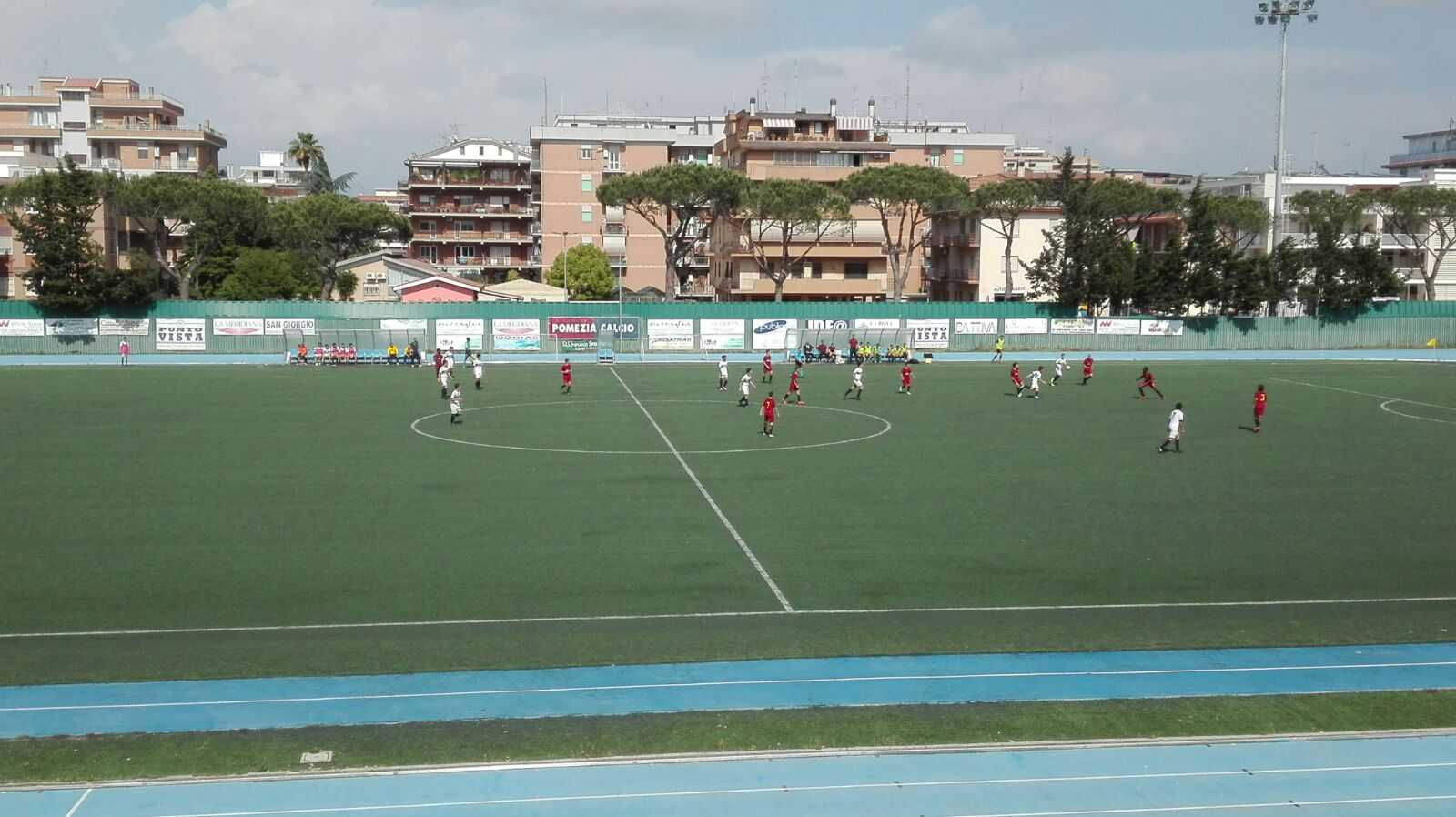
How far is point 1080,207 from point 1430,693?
6584 centimetres

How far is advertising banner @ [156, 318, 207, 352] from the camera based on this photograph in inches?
2581

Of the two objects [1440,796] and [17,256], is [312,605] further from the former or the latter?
[17,256]

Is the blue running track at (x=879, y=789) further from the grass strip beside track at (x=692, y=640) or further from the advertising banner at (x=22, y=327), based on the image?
the advertising banner at (x=22, y=327)

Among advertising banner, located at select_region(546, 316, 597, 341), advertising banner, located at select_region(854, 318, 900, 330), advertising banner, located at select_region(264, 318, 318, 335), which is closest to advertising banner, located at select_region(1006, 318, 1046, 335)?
advertising banner, located at select_region(854, 318, 900, 330)

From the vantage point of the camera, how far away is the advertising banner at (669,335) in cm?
6906

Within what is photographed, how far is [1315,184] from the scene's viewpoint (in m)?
101

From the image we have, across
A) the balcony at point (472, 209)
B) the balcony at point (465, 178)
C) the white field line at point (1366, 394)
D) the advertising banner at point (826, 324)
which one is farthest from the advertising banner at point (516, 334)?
the balcony at point (465, 178)

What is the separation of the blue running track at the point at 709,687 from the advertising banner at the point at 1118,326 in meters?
59.1

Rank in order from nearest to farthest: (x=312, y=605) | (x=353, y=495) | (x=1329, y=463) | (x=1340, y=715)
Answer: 1. (x=1340, y=715)
2. (x=312, y=605)
3. (x=353, y=495)
4. (x=1329, y=463)

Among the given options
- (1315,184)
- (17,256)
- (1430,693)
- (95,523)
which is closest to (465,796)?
(1430,693)

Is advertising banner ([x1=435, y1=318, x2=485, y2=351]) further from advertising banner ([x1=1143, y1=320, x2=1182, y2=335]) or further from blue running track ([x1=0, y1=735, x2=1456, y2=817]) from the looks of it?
blue running track ([x1=0, y1=735, x2=1456, y2=817])

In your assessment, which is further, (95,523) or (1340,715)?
(95,523)

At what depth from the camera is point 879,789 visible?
1244cm

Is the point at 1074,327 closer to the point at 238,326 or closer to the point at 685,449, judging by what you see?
the point at 685,449
